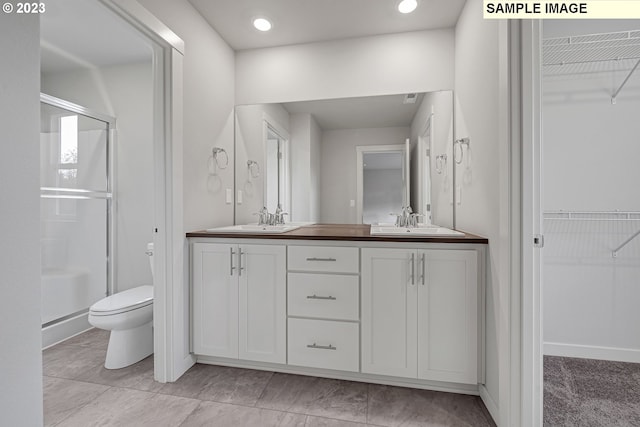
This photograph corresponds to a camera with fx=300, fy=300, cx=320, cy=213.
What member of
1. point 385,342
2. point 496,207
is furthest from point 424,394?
point 496,207

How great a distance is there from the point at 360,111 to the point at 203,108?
1162mm

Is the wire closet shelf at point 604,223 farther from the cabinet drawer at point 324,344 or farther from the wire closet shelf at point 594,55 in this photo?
the cabinet drawer at point 324,344

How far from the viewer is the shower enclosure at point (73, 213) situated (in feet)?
7.97

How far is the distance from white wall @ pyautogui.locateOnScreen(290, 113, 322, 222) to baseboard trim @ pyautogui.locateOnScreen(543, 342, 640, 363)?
6.33 ft

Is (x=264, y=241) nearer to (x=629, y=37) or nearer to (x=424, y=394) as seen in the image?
(x=424, y=394)

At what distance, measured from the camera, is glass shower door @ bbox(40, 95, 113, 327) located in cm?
244

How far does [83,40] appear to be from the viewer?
244 centimetres

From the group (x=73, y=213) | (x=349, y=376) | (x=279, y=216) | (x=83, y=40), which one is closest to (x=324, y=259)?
(x=349, y=376)

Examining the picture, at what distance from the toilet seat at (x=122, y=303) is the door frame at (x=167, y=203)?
297mm

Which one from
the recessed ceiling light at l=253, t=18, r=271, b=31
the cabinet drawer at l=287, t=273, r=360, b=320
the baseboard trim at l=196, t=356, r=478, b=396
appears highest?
the recessed ceiling light at l=253, t=18, r=271, b=31

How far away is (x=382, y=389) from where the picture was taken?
5.65 feet

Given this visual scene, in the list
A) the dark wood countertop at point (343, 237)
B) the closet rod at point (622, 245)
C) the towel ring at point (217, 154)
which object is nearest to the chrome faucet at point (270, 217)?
the towel ring at point (217, 154)

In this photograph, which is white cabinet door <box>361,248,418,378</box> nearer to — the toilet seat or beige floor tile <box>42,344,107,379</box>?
the toilet seat

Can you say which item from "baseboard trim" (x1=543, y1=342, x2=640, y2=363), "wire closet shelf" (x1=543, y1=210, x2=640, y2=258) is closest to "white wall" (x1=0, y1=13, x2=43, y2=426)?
"wire closet shelf" (x1=543, y1=210, x2=640, y2=258)
